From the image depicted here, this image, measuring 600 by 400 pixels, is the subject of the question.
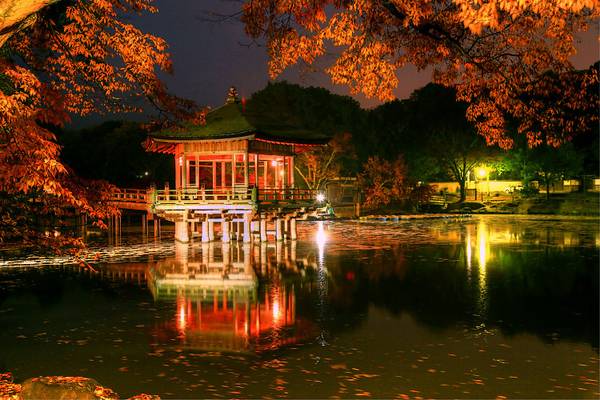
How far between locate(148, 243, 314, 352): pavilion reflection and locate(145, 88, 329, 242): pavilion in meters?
3.39

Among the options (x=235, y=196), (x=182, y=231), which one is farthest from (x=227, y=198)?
(x=182, y=231)

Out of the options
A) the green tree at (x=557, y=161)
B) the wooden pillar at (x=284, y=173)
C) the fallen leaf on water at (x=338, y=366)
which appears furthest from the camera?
the green tree at (x=557, y=161)

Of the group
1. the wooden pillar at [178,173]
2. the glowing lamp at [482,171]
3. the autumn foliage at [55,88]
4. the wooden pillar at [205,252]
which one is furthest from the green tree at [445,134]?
the autumn foliage at [55,88]

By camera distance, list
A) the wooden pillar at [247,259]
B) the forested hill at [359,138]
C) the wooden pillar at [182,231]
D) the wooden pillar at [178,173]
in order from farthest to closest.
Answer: the forested hill at [359,138] → the wooden pillar at [178,173] → the wooden pillar at [182,231] → the wooden pillar at [247,259]

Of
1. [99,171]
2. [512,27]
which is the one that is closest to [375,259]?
[512,27]

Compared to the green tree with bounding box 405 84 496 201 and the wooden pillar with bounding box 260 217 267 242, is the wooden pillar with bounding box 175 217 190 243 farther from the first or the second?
the green tree with bounding box 405 84 496 201

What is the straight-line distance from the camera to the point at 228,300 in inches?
603

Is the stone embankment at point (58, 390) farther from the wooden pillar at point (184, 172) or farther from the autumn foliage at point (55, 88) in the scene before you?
the wooden pillar at point (184, 172)

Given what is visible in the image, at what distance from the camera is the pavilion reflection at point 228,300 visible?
11352mm

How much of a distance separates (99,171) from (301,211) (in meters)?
28.3

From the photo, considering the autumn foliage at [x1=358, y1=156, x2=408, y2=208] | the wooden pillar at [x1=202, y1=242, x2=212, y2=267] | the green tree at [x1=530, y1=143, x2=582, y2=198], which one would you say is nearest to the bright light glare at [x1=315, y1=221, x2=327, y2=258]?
the wooden pillar at [x1=202, y1=242, x2=212, y2=267]

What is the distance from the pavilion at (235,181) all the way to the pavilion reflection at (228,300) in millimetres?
3392

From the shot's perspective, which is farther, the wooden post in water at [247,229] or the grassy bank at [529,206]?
the grassy bank at [529,206]

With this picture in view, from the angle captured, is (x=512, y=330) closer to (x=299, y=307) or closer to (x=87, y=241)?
(x=299, y=307)
